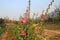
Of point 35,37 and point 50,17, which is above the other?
point 35,37

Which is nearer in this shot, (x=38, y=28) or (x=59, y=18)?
(x=38, y=28)

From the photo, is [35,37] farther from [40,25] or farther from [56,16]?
[56,16]

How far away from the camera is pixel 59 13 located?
10.2 metres

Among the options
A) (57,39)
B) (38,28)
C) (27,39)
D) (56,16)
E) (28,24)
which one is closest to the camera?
(38,28)

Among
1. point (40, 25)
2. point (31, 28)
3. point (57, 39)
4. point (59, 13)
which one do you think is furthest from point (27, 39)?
point (59, 13)

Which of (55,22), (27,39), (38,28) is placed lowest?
(55,22)

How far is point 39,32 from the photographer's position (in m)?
2.93

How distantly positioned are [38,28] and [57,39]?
234cm

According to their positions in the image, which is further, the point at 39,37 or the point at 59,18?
the point at 59,18

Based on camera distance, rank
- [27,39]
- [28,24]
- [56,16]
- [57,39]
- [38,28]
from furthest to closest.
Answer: [56,16], [57,39], [28,24], [27,39], [38,28]

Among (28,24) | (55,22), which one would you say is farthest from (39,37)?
(55,22)

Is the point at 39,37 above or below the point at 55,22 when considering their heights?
above

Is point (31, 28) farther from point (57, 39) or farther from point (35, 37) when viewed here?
point (57, 39)

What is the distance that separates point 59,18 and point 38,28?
24.1 feet
